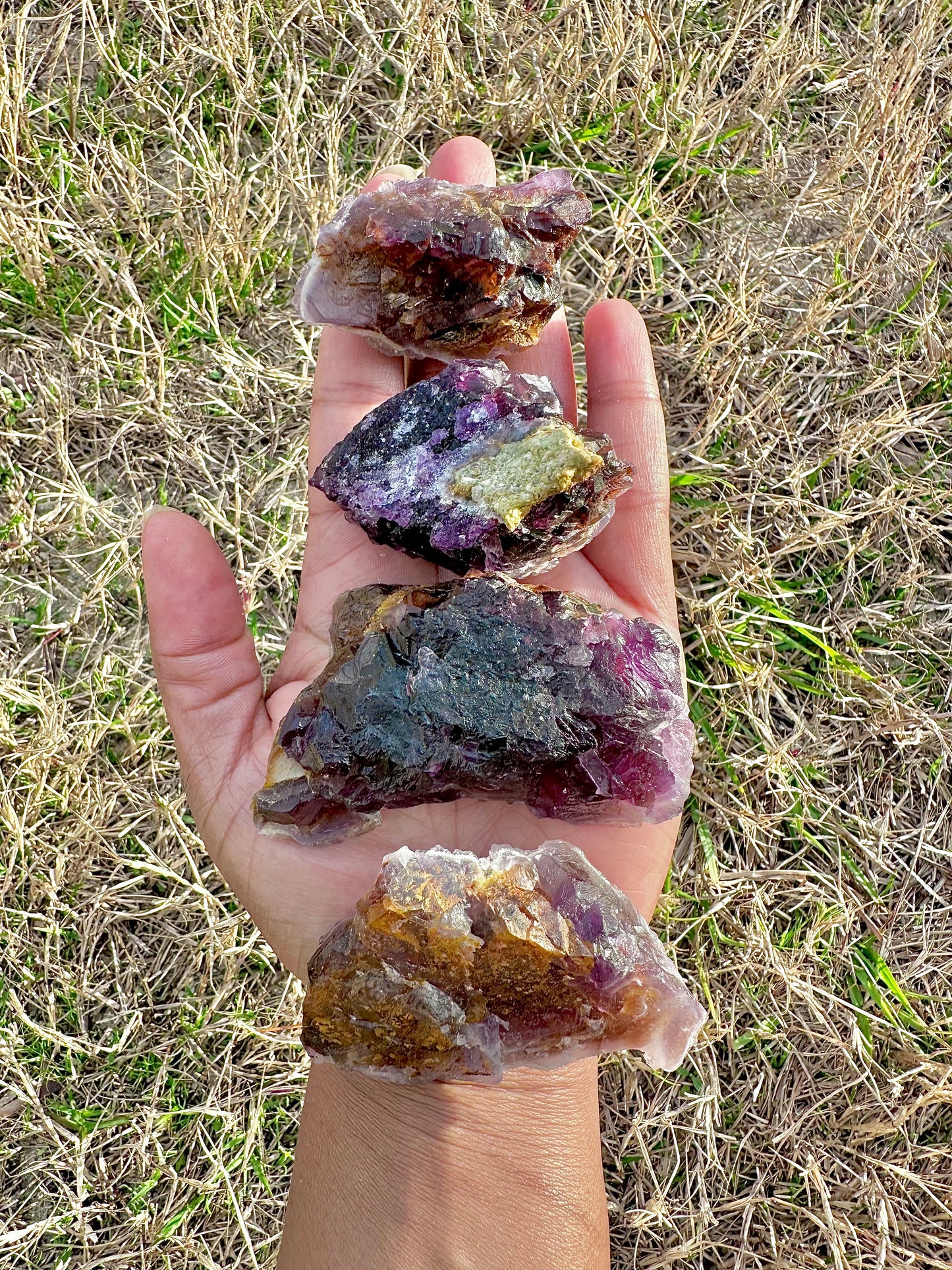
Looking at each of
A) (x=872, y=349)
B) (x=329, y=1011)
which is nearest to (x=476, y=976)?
(x=329, y=1011)

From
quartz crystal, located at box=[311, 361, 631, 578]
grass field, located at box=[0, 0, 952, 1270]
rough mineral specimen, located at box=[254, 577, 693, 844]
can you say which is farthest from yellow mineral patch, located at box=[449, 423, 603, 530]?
grass field, located at box=[0, 0, 952, 1270]

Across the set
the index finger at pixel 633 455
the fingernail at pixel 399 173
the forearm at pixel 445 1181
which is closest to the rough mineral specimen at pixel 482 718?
the index finger at pixel 633 455

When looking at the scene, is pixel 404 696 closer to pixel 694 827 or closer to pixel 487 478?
pixel 487 478

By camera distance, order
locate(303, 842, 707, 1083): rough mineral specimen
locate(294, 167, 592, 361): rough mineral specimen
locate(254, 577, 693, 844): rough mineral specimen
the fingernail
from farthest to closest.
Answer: the fingernail → locate(294, 167, 592, 361): rough mineral specimen → locate(254, 577, 693, 844): rough mineral specimen → locate(303, 842, 707, 1083): rough mineral specimen

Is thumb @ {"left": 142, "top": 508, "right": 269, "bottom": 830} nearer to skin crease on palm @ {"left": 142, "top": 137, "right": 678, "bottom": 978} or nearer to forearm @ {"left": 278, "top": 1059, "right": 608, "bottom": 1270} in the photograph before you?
skin crease on palm @ {"left": 142, "top": 137, "right": 678, "bottom": 978}

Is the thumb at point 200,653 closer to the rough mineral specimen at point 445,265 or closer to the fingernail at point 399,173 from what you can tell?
the rough mineral specimen at point 445,265

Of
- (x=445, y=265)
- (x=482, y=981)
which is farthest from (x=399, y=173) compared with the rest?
(x=482, y=981)

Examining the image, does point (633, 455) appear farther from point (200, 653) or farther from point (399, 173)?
point (200, 653)
